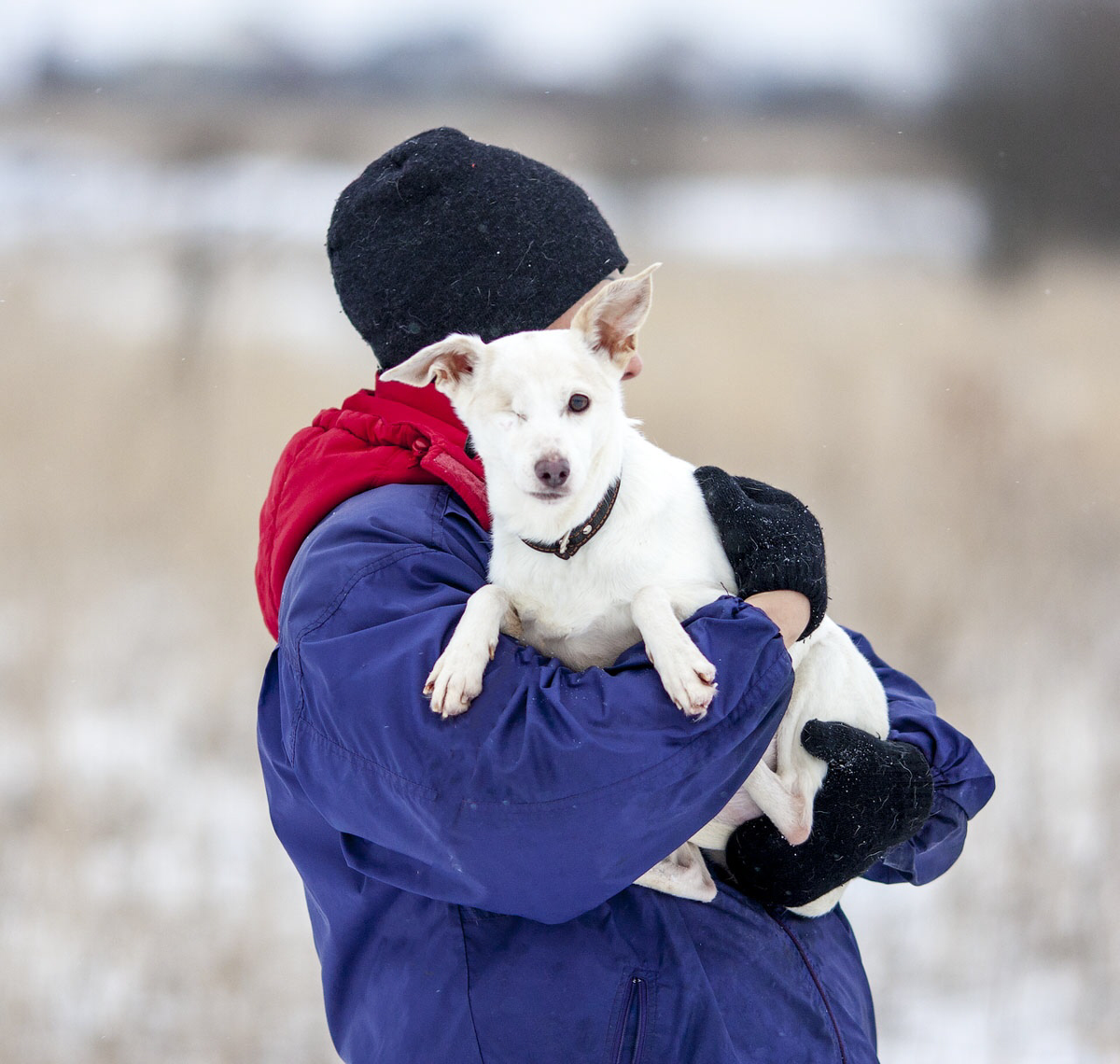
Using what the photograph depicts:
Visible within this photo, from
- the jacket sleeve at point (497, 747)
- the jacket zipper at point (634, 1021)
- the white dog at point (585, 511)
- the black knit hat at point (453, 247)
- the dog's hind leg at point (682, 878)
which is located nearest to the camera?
the jacket sleeve at point (497, 747)

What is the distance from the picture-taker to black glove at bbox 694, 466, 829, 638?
4.24 ft

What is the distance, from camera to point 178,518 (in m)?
4.31

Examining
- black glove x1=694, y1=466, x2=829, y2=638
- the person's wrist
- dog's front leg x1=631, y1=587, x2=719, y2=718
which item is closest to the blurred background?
black glove x1=694, y1=466, x2=829, y2=638

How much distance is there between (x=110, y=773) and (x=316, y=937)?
3.01 meters

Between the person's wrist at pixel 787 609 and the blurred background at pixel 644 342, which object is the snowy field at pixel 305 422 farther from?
the person's wrist at pixel 787 609

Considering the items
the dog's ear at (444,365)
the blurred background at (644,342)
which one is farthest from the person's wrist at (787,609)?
the blurred background at (644,342)

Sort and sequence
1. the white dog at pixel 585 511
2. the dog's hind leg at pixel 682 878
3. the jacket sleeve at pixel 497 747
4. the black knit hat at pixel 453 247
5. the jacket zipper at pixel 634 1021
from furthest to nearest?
1. the black knit hat at pixel 453 247
2. the white dog at pixel 585 511
3. the dog's hind leg at pixel 682 878
4. the jacket zipper at pixel 634 1021
5. the jacket sleeve at pixel 497 747

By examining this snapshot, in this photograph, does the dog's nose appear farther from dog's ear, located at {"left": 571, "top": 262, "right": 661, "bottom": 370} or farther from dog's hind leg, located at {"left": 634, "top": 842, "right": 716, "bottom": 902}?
dog's hind leg, located at {"left": 634, "top": 842, "right": 716, "bottom": 902}

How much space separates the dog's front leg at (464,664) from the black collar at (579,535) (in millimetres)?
235

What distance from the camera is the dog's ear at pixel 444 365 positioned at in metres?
1.34

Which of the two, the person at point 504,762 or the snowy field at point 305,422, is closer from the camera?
the person at point 504,762

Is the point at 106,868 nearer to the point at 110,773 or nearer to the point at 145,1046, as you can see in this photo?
the point at 110,773

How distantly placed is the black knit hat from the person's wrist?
55 centimetres

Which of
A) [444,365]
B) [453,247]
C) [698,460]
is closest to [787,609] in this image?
[444,365]
